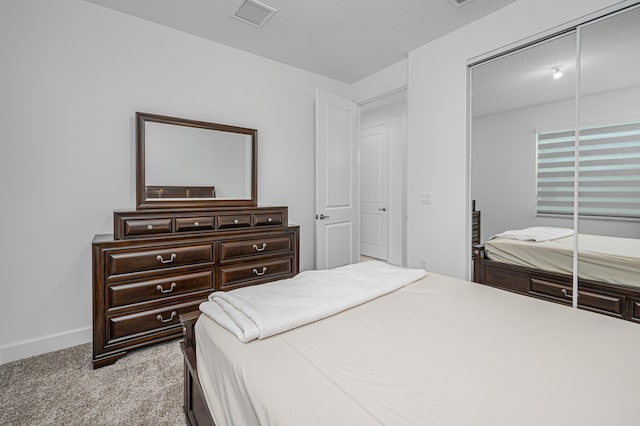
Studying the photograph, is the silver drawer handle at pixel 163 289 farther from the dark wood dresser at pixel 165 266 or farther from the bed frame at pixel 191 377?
the bed frame at pixel 191 377

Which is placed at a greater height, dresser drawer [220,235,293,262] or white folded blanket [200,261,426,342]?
dresser drawer [220,235,293,262]

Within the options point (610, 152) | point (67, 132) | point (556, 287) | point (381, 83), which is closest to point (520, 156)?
point (610, 152)

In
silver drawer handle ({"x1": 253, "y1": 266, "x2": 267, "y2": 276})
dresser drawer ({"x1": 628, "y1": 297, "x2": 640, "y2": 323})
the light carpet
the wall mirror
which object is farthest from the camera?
silver drawer handle ({"x1": 253, "y1": 266, "x2": 267, "y2": 276})

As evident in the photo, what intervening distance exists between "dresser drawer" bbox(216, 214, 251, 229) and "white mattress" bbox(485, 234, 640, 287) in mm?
2285

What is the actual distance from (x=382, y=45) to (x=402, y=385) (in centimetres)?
321

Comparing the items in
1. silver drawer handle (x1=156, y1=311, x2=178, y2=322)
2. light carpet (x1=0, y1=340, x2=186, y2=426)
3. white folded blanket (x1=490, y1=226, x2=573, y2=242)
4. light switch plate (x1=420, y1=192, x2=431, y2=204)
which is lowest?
light carpet (x1=0, y1=340, x2=186, y2=426)

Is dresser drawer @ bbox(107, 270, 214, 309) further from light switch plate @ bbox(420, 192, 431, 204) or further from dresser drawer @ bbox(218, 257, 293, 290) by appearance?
light switch plate @ bbox(420, 192, 431, 204)

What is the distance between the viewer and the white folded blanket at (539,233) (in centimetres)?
222

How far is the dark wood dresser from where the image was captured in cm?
206

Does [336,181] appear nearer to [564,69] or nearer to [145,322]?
[564,69]

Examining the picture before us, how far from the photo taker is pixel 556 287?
2.19 metres

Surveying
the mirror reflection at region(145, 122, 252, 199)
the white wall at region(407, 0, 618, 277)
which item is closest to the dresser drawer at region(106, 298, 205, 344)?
the mirror reflection at region(145, 122, 252, 199)

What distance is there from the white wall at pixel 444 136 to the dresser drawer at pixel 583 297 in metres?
0.60

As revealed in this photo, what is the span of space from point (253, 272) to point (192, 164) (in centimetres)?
119
